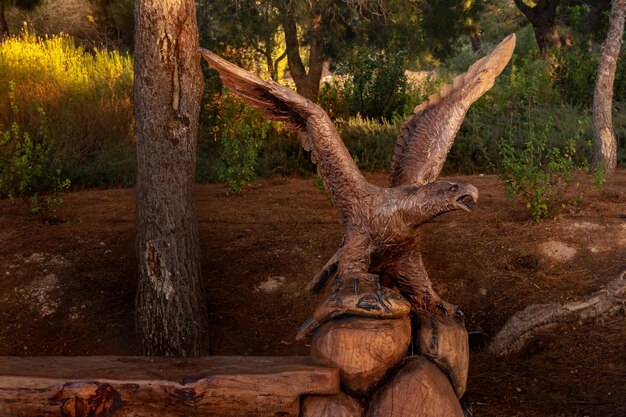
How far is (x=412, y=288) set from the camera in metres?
3.57

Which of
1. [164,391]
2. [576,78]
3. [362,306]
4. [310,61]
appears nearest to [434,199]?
[362,306]

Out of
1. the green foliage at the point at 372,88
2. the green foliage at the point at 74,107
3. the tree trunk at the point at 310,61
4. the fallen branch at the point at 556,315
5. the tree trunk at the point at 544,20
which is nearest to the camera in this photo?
the fallen branch at the point at 556,315

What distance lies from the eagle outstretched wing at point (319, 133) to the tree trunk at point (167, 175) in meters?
1.12

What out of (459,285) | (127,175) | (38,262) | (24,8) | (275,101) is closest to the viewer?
(275,101)

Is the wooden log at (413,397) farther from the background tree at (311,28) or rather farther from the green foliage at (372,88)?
the green foliage at (372,88)

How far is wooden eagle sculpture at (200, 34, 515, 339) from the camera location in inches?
136

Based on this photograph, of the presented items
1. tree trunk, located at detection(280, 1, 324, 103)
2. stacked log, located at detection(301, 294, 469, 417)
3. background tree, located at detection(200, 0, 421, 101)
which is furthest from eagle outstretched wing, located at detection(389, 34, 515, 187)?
tree trunk, located at detection(280, 1, 324, 103)

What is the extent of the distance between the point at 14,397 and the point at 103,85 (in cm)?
777

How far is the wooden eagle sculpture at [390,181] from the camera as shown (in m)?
3.46

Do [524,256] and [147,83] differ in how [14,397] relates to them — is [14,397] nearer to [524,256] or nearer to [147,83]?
[147,83]

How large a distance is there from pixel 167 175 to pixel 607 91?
4.42 m

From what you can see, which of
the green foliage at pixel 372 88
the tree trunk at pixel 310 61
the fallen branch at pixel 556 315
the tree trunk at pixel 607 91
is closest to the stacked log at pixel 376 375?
the fallen branch at pixel 556 315

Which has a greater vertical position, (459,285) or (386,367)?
(386,367)

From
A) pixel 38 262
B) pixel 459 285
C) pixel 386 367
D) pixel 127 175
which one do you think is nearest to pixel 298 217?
pixel 459 285
